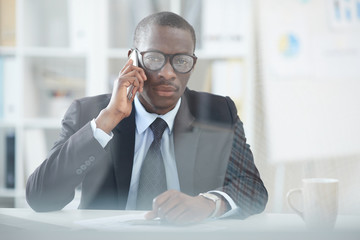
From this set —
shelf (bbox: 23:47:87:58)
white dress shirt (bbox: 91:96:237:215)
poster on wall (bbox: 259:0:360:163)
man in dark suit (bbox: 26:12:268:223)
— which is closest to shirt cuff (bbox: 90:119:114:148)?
man in dark suit (bbox: 26:12:268:223)

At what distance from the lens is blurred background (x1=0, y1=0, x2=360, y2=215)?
1.31 m

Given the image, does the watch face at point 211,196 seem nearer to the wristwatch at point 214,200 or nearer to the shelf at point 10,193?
the wristwatch at point 214,200

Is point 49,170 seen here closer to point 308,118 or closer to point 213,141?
point 213,141

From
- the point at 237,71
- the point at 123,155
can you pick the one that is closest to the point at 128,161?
the point at 123,155

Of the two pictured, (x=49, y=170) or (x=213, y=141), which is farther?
(x=213, y=141)

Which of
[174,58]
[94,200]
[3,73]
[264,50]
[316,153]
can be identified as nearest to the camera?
[174,58]

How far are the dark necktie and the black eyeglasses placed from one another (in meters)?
0.15

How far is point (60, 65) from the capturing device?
5.98ft

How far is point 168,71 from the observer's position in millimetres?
846

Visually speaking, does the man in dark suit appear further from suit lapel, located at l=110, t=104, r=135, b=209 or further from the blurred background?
the blurred background

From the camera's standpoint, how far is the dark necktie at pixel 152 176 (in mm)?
872

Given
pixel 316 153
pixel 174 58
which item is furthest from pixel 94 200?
pixel 316 153

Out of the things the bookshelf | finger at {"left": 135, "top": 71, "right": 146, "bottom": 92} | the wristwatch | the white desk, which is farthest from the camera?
the bookshelf

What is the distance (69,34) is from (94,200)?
104 centimetres
